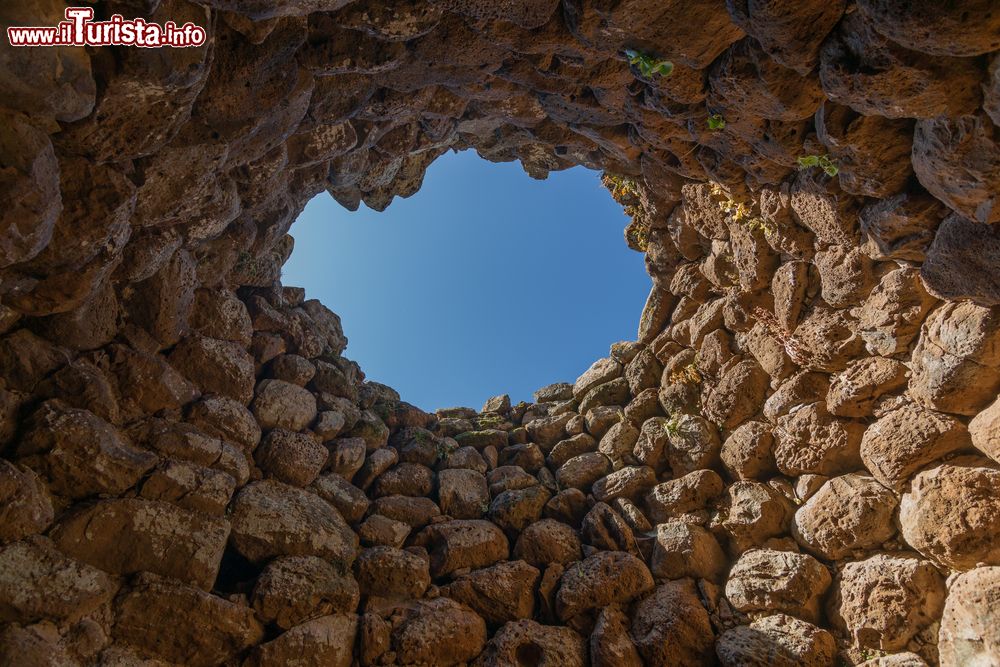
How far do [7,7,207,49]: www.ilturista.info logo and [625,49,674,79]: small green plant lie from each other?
157 inches

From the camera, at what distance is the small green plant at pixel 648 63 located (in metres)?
5.25

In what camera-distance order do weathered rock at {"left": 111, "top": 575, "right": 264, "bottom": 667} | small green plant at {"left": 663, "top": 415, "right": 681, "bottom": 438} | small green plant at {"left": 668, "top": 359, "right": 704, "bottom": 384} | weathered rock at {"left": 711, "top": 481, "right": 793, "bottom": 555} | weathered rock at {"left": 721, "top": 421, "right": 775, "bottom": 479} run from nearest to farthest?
1. weathered rock at {"left": 111, "top": 575, "right": 264, "bottom": 667}
2. weathered rock at {"left": 711, "top": 481, "right": 793, "bottom": 555}
3. weathered rock at {"left": 721, "top": 421, "right": 775, "bottom": 479}
4. small green plant at {"left": 663, "top": 415, "right": 681, "bottom": 438}
5. small green plant at {"left": 668, "top": 359, "right": 704, "bottom": 384}

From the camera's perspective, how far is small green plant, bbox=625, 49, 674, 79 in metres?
A: 5.25

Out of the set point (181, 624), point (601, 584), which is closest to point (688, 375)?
point (601, 584)

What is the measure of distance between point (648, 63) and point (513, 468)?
6975mm

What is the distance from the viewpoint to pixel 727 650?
6.29m

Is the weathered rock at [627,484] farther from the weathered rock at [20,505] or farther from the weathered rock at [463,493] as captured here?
the weathered rock at [20,505]

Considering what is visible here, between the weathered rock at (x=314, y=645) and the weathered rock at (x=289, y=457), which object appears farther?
the weathered rock at (x=289, y=457)

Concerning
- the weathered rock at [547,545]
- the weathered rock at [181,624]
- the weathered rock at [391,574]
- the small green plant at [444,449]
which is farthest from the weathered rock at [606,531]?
the weathered rock at [181,624]

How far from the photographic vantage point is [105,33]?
4.09m

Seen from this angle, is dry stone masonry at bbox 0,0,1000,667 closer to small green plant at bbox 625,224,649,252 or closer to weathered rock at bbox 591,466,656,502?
weathered rock at bbox 591,466,656,502

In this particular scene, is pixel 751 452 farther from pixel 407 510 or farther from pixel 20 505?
pixel 20 505

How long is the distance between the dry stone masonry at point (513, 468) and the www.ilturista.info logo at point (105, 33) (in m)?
0.08

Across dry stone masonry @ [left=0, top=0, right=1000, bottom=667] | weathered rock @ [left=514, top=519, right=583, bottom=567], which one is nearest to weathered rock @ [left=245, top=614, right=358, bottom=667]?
dry stone masonry @ [left=0, top=0, right=1000, bottom=667]
